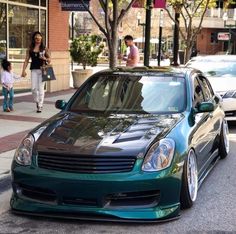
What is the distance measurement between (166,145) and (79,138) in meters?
0.86

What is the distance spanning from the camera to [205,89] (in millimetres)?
7602

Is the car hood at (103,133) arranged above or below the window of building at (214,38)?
above

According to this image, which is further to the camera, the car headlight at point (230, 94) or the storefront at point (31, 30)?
the storefront at point (31, 30)

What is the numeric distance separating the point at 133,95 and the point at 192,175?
4.37 feet

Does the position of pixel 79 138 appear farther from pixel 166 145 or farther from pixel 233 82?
pixel 233 82

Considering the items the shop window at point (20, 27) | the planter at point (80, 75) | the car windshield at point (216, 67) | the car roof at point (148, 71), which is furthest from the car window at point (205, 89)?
the planter at point (80, 75)

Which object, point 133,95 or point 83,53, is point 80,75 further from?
point 133,95

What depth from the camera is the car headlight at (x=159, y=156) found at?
197 inches

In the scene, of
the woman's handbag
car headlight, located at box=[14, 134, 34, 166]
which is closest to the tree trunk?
the woman's handbag

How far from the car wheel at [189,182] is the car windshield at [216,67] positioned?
687 centimetres

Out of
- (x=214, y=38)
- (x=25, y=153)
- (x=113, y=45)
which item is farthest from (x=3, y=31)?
(x=214, y=38)

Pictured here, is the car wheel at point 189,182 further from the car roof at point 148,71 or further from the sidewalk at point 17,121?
the sidewalk at point 17,121

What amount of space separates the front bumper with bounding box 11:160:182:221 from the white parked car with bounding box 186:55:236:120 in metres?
6.23

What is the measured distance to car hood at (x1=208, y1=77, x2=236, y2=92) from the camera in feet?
37.6
